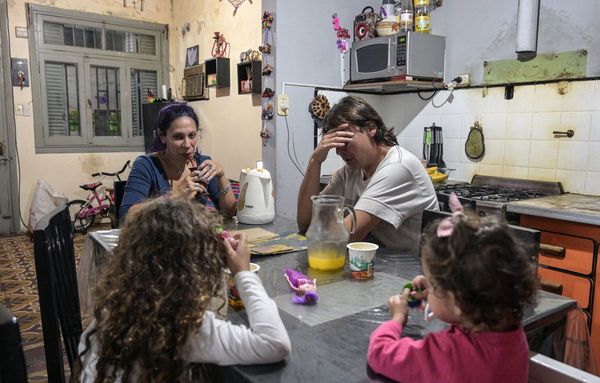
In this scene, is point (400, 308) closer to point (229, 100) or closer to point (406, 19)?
point (406, 19)

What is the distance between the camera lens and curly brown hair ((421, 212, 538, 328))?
28.2 inches

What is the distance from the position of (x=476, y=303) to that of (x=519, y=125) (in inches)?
95.4

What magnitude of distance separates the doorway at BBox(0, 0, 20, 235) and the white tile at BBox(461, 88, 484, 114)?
4.13 m

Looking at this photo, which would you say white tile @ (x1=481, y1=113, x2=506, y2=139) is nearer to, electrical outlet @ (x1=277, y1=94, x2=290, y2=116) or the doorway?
electrical outlet @ (x1=277, y1=94, x2=290, y2=116)

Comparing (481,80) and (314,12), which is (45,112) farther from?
(481,80)

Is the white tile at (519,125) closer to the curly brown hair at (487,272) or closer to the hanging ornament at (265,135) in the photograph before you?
the hanging ornament at (265,135)

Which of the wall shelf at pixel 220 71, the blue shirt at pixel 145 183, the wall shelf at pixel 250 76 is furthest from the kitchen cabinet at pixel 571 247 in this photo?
the wall shelf at pixel 220 71

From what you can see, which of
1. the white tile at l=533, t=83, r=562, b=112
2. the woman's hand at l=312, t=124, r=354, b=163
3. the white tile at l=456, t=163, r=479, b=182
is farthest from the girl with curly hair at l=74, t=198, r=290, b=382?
the white tile at l=456, t=163, r=479, b=182

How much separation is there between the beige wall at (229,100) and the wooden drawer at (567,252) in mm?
2185

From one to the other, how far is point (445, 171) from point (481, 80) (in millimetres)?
640

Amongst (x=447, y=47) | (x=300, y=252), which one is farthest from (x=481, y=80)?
(x=300, y=252)

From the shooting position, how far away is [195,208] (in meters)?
0.97

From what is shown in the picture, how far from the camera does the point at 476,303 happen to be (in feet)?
2.38

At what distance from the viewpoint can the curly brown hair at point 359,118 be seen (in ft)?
5.99
